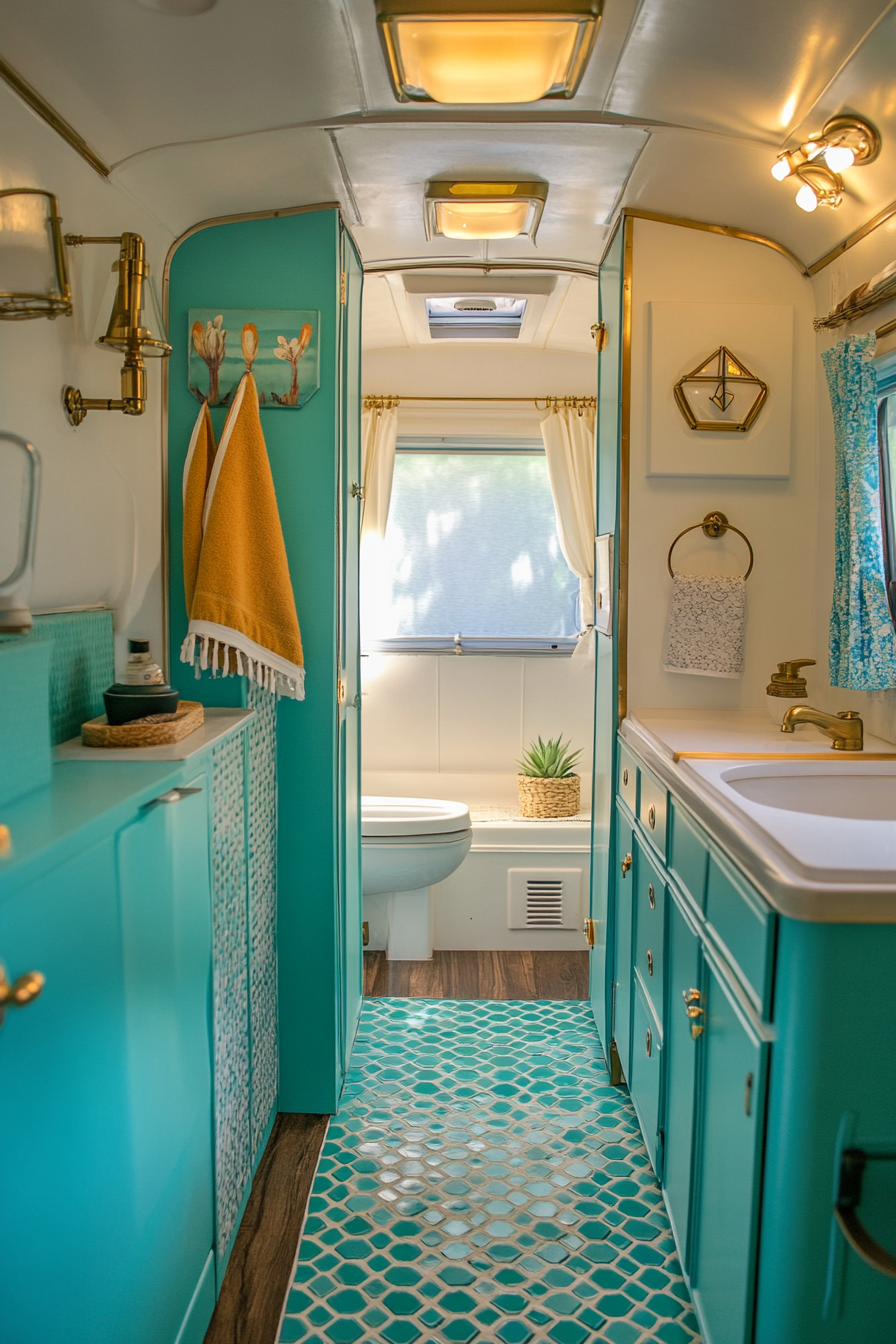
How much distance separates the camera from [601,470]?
271cm

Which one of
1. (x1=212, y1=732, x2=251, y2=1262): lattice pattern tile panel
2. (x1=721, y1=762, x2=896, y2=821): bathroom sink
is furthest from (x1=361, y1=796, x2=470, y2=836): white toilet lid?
(x1=721, y1=762, x2=896, y2=821): bathroom sink

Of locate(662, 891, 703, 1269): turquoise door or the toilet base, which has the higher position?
locate(662, 891, 703, 1269): turquoise door

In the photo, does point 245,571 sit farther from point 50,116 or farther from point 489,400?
A: point 489,400

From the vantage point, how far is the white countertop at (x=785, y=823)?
1142 mm

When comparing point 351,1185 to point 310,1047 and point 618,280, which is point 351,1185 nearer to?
point 310,1047

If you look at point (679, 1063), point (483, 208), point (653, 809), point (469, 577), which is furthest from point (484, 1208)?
point (469, 577)

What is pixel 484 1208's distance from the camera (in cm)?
208

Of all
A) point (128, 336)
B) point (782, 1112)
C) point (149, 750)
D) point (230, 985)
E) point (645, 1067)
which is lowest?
point (645, 1067)

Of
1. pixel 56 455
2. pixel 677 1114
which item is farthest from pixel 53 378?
pixel 677 1114

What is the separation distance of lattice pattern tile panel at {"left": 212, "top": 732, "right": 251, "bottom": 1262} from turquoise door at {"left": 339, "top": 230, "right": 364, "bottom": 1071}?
53 centimetres

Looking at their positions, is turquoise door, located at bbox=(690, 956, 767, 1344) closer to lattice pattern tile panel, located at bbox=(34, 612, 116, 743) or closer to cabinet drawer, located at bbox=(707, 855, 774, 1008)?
cabinet drawer, located at bbox=(707, 855, 774, 1008)

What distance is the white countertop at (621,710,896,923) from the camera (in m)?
1.14

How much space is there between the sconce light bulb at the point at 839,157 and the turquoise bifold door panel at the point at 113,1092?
160 centimetres

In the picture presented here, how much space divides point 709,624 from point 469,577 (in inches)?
79.3
